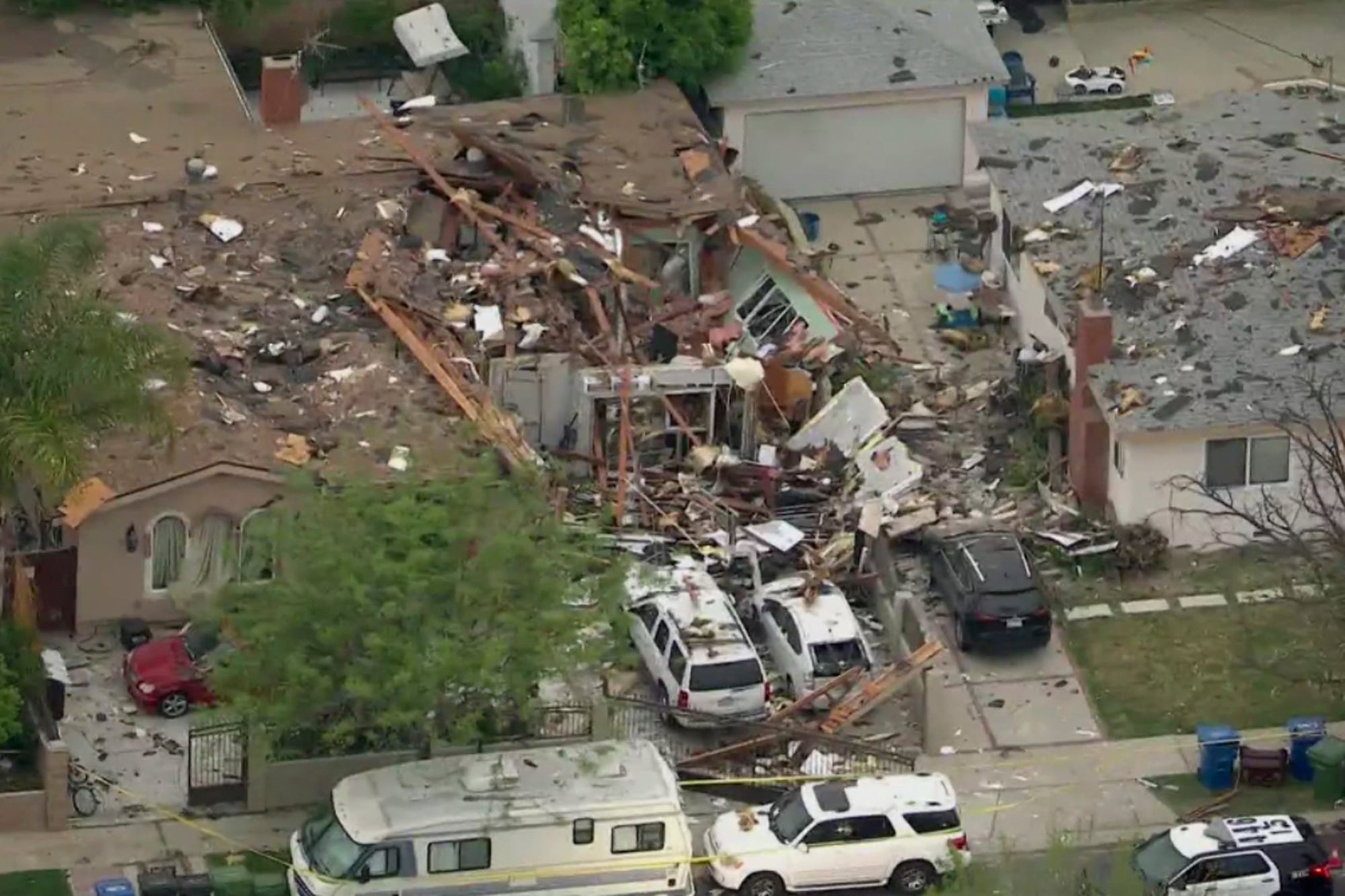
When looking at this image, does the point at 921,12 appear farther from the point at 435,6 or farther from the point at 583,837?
the point at 583,837

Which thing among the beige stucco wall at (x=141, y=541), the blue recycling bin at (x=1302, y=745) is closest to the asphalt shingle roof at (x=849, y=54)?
the beige stucco wall at (x=141, y=541)

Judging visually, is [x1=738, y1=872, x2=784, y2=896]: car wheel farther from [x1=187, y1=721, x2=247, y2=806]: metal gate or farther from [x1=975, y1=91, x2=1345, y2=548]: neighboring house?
[x1=975, y1=91, x2=1345, y2=548]: neighboring house

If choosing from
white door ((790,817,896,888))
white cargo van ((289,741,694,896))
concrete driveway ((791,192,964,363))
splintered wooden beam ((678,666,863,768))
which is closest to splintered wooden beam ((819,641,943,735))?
splintered wooden beam ((678,666,863,768))

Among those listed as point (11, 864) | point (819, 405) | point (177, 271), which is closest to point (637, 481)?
point (819, 405)

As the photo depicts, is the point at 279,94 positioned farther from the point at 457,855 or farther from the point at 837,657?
the point at 457,855

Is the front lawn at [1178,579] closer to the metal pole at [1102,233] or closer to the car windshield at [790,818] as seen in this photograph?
the metal pole at [1102,233]

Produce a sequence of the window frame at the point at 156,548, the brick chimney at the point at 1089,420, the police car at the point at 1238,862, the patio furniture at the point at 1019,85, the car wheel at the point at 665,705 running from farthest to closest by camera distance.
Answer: the patio furniture at the point at 1019,85, the brick chimney at the point at 1089,420, the window frame at the point at 156,548, the car wheel at the point at 665,705, the police car at the point at 1238,862
